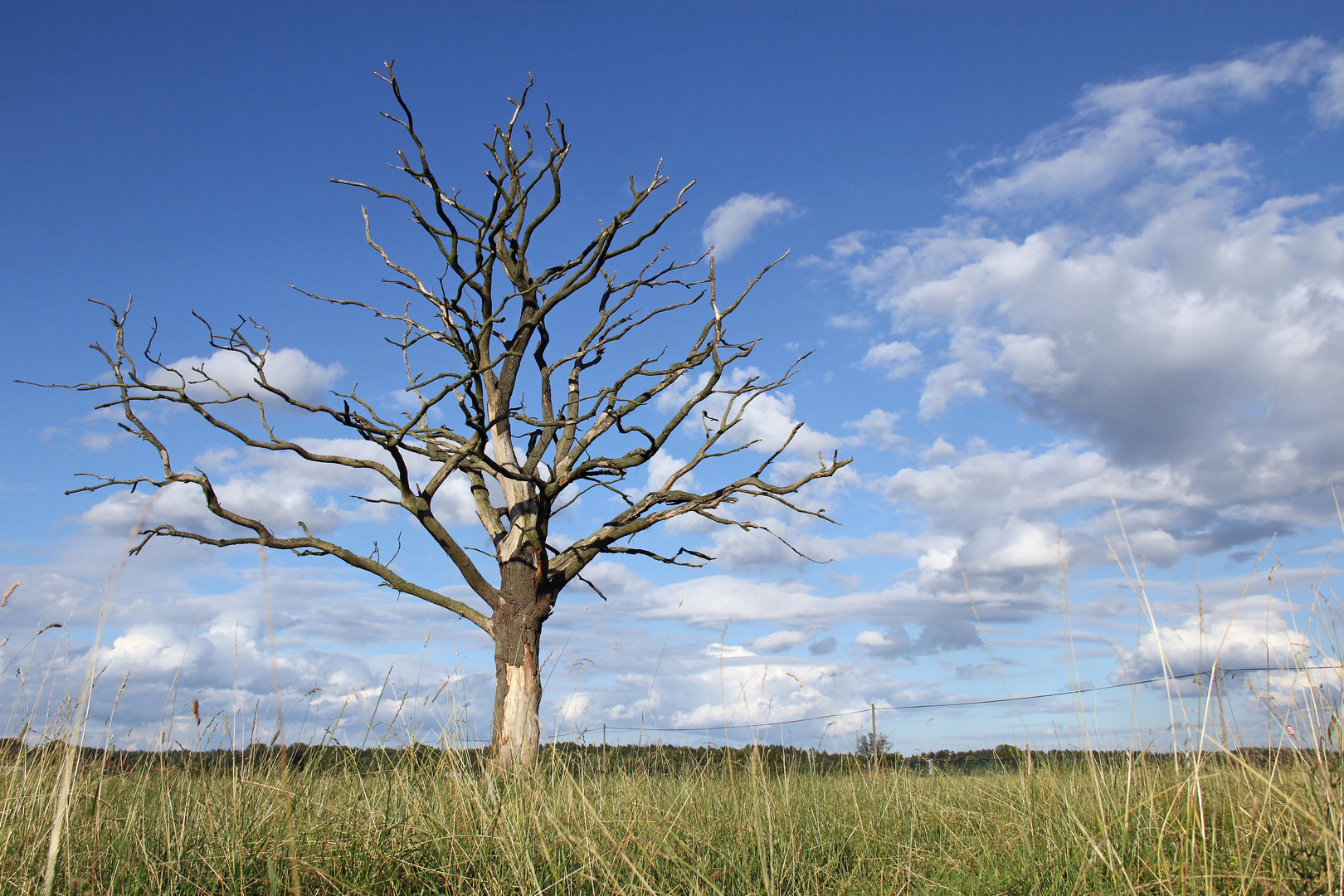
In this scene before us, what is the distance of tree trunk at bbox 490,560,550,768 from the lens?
324 inches

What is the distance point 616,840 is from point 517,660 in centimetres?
516

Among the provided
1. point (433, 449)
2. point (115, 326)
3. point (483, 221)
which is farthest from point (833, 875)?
point (115, 326)

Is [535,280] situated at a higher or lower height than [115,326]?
higher

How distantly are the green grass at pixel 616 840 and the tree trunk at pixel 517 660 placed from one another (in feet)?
9.83

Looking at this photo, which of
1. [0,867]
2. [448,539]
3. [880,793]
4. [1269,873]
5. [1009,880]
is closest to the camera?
[1269,873]

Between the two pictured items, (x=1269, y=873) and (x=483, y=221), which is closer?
(x=1269, y=873)

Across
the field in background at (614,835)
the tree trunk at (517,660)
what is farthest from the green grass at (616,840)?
the tree trunk at (517,660)

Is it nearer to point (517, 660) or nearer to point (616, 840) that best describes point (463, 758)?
point (616, 840)

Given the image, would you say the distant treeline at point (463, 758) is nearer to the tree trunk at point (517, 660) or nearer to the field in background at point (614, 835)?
the field in background at point (614, 835)

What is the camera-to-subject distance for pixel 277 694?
1854 mm

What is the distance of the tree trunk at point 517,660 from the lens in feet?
27.0

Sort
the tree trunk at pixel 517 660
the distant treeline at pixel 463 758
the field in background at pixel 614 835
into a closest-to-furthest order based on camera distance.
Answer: the field in background at pixel 614 835
the distant treeline at pixel 463 758
the tree trunk at pixel 517 660

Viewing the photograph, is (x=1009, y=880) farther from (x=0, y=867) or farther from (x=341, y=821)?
(x=0, y=867)

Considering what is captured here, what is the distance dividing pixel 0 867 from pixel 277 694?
283 centimetres
